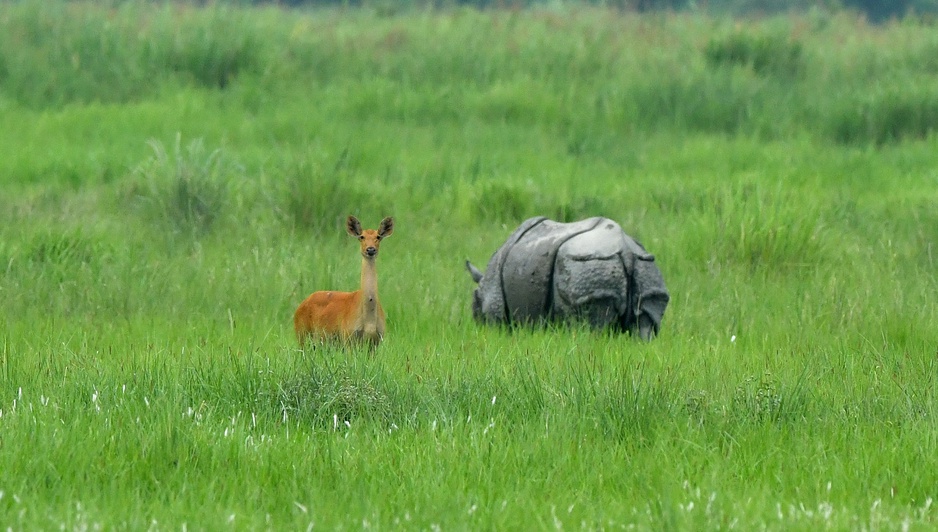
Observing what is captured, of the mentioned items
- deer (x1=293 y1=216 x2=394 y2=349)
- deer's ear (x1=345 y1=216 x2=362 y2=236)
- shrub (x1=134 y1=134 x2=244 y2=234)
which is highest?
deer's ear (x1=345 y1=216 x2=362 y2=236)

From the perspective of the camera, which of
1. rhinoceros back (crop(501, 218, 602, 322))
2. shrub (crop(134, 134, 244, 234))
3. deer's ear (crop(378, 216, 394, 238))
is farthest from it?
shrub (crop(134, 134, 244, 234))

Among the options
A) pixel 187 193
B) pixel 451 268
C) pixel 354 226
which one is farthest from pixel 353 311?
pixel 187 193

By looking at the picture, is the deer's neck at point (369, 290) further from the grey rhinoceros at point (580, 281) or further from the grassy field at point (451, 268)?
the grey rhinoceros at point (580, 281)

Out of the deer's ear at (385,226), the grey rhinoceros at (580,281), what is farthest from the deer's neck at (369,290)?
the grey rhinoceros at (580,281)

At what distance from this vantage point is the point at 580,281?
547 centimetres

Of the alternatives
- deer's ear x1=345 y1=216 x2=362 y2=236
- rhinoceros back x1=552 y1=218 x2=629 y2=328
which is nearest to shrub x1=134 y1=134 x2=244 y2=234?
deer's ear x1=345 y1=216 x2=362 y2=236

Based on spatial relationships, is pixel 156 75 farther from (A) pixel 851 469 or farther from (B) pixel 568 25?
(A) pixel 851 469

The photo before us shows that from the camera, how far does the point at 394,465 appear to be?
12.1 feet

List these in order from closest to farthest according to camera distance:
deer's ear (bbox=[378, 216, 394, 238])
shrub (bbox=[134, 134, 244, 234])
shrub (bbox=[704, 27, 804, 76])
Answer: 1. deer's ear (bbox=[378, 216, 394, 238])
2. shrub (bbox=[134, 134, 244, 234])
3. shrub (bbox=[704, 27, 804, 76])

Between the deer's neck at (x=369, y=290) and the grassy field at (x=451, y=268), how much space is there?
0.74 feet

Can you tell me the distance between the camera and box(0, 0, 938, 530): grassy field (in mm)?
3543

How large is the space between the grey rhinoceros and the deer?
83 centimetres

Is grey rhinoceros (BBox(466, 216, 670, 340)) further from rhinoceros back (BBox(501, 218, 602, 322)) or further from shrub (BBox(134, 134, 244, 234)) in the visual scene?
shrub (BBox(134, 134, 244, 234))

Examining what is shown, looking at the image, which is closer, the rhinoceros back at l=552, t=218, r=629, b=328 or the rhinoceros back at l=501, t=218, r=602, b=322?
the rhinoceros back at l=552, t=218, r=629, b=328
